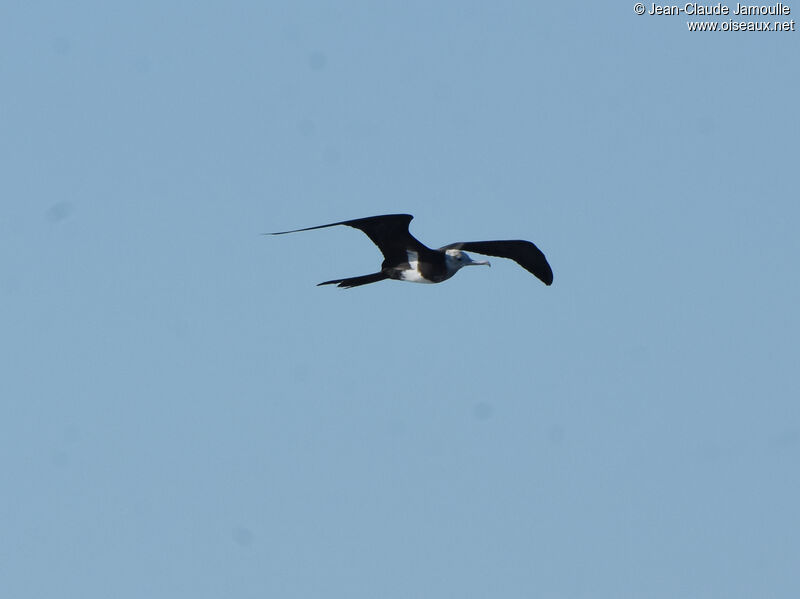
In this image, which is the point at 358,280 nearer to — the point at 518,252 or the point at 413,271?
the point at 413,271

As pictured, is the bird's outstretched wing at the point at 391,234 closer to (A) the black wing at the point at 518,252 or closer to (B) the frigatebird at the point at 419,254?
(B) the frigatebird at the point at 419,254

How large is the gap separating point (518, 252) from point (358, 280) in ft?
7.05

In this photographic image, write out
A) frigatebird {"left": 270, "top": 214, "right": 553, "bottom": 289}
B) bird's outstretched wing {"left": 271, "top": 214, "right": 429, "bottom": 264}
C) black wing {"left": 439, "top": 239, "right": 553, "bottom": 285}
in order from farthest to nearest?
black wing {"left": 439, "top": 239, "right": 553, "bottom": 285} → frigatebird {"left": 270, "top": 214, "right": 553, "bottom": 289} → bird's outstretched wing {"left": 271, "top": 214, "right": 429, "bottom": 264}

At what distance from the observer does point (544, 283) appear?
1641cm

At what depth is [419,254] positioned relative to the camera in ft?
51.2

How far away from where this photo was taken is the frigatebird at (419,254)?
15.4 meters

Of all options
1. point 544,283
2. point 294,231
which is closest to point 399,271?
point 544,283

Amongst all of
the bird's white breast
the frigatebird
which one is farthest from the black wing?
the bird's white breast

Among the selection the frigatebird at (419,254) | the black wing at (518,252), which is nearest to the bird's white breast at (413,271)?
the frigatebird at (419,254)

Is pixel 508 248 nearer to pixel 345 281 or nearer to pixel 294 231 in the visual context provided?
pixel 345 281

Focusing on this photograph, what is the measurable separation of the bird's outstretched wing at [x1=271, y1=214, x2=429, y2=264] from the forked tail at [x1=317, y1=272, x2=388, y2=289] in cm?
27

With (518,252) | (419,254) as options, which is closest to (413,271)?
(419,254)

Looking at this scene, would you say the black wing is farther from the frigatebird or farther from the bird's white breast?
the bird's white breast

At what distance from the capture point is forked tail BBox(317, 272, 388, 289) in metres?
15.6
